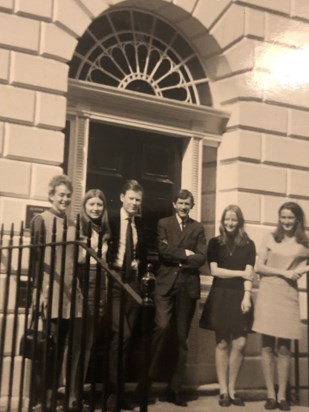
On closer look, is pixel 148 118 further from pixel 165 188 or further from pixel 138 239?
pixel 138 239

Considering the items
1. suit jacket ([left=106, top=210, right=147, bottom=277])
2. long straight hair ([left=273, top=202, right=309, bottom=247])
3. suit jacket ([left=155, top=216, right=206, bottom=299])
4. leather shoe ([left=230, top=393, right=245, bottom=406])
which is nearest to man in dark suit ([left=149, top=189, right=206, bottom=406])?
suit jacket ([left=155, top=216, right=206, bottom=299])

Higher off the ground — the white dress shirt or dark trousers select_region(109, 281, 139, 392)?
the white dress shirt

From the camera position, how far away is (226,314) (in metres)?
6.43

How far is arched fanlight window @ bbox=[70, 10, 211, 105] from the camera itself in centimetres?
720

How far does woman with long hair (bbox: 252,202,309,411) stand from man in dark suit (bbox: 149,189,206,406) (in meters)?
0.65

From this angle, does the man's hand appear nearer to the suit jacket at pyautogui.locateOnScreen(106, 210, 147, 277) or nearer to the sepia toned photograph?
the sepia toned photograph

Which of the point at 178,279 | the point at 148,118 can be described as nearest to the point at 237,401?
the point at 178,279

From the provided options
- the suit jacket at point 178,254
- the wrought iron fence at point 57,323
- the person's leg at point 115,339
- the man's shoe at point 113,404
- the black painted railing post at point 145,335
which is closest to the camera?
the black painted railing post at point 145,335

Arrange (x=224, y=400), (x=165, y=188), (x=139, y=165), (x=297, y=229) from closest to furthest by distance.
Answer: (x=224, y=400), (x=297, y=229), (x=139, y=165), (x=165, y=188)

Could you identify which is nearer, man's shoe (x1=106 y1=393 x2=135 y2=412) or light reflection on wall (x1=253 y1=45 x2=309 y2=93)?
man's shoe (x1=106 y1=393 x2=135 y2=412)

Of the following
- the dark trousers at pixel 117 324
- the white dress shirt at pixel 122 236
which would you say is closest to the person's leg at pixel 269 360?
the dark trousers at pixel 117 324

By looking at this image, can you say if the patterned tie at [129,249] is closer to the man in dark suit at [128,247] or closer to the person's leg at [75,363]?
the man in dark suit at [128,247]

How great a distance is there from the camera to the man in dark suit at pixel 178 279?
246 inches

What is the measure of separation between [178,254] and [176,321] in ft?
2.04
